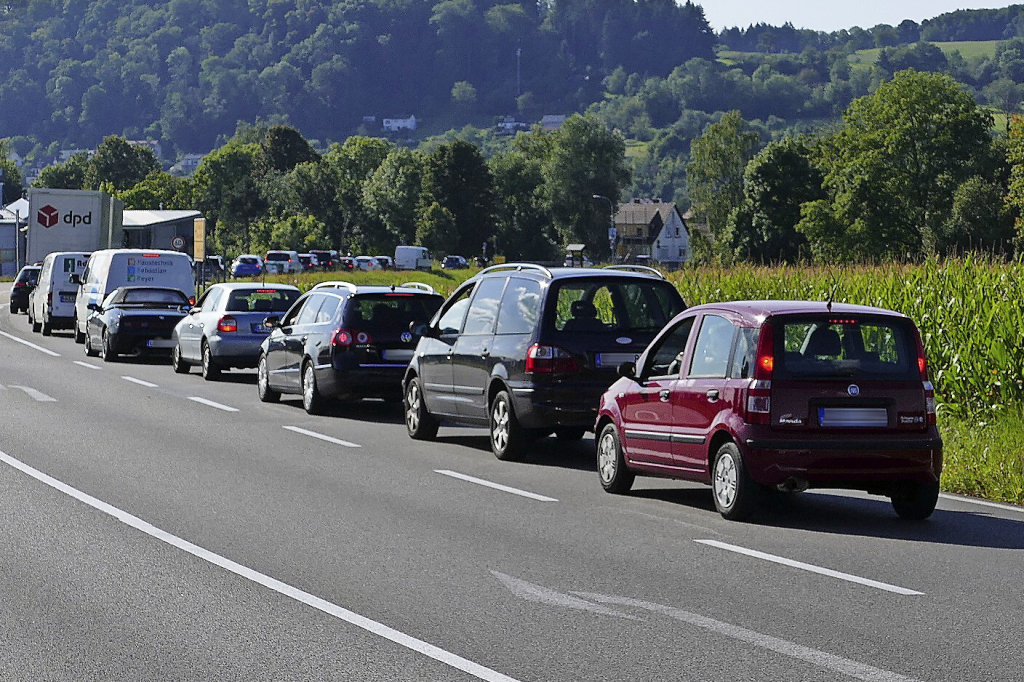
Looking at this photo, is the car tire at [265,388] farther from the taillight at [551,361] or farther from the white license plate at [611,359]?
the white license plate at [611,359]

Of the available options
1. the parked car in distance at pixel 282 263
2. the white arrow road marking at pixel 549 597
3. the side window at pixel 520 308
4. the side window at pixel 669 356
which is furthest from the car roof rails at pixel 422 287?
the parked car in distance at pixel 282 263

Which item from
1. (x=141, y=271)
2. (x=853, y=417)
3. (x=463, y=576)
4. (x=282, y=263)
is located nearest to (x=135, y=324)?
(x=141, y=271)

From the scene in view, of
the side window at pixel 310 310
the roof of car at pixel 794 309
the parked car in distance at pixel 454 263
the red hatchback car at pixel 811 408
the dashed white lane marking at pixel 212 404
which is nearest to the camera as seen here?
the red hatchback car at pixel 811 408

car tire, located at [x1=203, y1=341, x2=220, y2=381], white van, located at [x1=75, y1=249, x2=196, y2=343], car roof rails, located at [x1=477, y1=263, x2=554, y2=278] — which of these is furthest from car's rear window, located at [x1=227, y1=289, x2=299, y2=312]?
car roof rails, located at [x1=477, y1=263, x2=554, y2=278]

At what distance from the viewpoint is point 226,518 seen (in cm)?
1074

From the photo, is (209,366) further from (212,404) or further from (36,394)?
(212,404)

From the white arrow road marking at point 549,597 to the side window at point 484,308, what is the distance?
7.02 m

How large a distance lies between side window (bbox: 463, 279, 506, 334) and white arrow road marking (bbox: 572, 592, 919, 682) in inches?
293

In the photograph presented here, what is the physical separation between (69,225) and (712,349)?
1626 inches

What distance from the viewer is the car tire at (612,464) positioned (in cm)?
1227

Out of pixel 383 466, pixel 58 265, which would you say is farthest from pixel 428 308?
pixel 58 265

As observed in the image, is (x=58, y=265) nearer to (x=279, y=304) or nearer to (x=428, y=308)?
(x=279, y=304)

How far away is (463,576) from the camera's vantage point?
8.55 metres

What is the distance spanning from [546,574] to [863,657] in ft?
7.77
